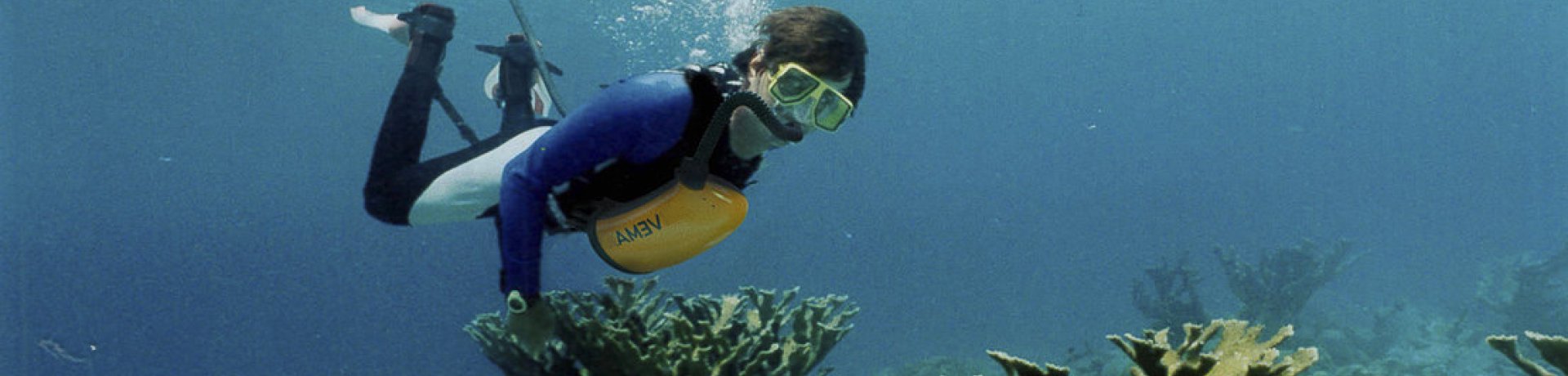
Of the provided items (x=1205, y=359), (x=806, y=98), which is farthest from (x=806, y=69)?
(x=1205, y=359)

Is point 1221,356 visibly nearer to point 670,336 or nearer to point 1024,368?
point 1024,368

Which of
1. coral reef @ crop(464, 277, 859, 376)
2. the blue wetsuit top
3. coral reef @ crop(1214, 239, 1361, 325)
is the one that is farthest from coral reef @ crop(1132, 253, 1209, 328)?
the blue wetsuit top

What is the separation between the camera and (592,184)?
3.08 m

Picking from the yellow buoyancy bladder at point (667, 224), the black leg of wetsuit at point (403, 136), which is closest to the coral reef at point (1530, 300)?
A: the yellow buoyancy bladder at point (667, 224)

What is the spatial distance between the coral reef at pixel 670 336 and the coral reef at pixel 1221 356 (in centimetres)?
166

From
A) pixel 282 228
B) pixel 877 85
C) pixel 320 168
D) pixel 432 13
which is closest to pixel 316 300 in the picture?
pixel 282 228

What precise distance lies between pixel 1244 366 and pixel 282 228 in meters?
38.7

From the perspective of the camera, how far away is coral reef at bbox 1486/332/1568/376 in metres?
1.40

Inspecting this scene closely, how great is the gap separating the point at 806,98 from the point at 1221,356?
1.50 metres

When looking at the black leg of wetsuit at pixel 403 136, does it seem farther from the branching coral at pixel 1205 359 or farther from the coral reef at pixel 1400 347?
the coral reef at pixel 1400 347

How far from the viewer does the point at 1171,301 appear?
11914 millimetres

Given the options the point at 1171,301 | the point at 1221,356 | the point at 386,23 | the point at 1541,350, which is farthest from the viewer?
the point at 1171,301

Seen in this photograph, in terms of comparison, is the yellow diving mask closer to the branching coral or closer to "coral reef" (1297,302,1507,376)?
the branching coral

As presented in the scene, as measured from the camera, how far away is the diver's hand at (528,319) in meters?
2.68
